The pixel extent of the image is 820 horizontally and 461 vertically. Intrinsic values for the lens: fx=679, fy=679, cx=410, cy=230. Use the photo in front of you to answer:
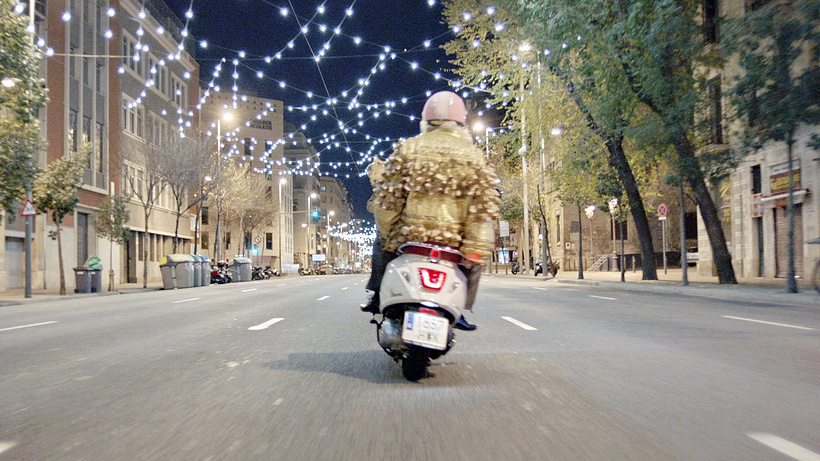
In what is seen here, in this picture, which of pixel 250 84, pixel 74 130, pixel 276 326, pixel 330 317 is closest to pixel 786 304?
pixel 330 317

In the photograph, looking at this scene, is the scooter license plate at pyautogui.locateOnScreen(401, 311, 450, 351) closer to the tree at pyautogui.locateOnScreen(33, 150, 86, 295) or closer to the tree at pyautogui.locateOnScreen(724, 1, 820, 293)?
the tree at pyautogui.locateOnScreen(724, 1, 820, 293)

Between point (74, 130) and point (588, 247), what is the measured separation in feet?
115

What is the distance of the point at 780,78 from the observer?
16.1 meters

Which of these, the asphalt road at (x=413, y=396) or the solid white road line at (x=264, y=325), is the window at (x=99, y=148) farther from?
the asphalt road at (x=413, y=396)

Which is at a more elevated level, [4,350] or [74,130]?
[74,130]

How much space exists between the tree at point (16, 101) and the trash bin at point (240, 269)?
24282mm

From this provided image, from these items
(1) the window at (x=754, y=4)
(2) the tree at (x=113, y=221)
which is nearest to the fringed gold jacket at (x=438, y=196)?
(1) the window at (x=754, y=4)

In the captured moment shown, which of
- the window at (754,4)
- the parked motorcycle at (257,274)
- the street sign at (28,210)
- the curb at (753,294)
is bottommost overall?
the parked motorcycle at (257,274)

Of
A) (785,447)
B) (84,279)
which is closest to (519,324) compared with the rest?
(785,447)

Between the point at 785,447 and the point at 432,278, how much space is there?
239 centimetres

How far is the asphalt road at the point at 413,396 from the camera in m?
3.49

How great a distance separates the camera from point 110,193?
117 ft

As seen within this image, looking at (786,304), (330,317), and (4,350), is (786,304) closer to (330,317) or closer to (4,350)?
(330,317)

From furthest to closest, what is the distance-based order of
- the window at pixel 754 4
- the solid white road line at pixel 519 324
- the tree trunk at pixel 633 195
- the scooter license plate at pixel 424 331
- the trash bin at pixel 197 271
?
the trash bin at pixel 197 271
the tree trunk at pixel 633 195
the window at pixel 754 4
the solid white road line at pixel 519 324
the scooter license plate at pixel 424 331
